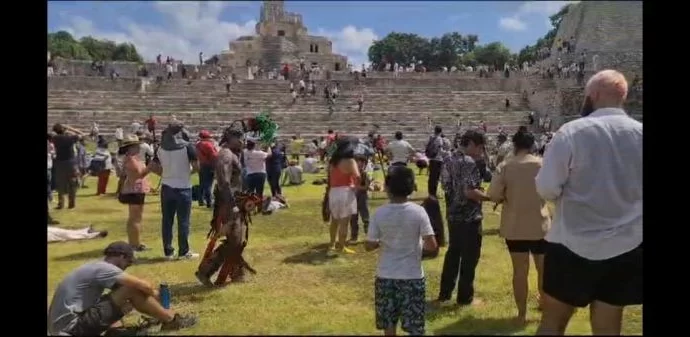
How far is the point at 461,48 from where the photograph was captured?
3504 inches

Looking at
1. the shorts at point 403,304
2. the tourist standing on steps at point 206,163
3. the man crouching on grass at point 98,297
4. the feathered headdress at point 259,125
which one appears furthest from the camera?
the tourist standing on steps at point 206,163

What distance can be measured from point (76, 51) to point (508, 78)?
5557 cm

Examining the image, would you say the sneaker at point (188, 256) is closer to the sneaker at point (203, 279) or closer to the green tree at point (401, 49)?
the sneaker at point (203, 279)

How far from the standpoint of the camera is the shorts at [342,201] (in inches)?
330

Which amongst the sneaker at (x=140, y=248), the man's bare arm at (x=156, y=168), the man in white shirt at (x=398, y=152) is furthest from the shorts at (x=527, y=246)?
the man in white shirt at (x=398, y=152)

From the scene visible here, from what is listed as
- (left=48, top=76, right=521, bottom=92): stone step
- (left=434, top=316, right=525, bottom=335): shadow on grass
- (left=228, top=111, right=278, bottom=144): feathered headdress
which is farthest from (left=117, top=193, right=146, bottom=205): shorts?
(left=48, top=76, right=521, bottom=92): stone step

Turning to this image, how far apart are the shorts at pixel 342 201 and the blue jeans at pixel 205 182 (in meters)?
4.07

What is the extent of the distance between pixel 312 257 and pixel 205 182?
4685 mm

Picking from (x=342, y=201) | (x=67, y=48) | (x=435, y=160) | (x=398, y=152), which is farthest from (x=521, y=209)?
(x=67, y=48)

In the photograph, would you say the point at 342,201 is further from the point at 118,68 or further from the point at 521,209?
the point at 118,68

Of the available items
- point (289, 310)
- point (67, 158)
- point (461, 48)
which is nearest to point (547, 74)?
point (67, 158)

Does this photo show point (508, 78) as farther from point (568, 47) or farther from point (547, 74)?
point (568, 47)

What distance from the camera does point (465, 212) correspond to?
5.96 meters

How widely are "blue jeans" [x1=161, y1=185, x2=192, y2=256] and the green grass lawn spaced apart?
28 centimetres
